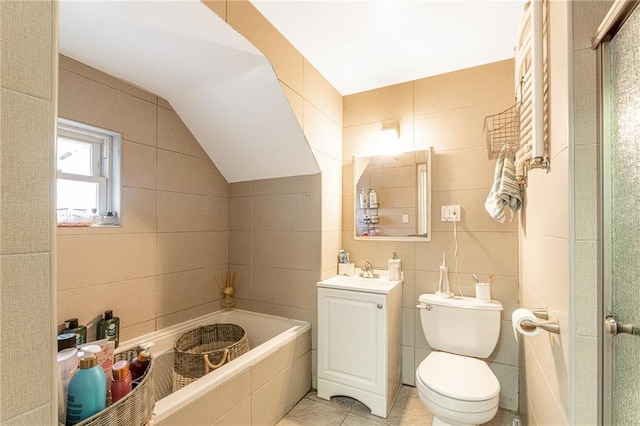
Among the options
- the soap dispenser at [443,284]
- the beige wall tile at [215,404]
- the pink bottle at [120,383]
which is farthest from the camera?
the soap dispenser at [443,284]

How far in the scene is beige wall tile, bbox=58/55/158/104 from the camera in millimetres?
1545

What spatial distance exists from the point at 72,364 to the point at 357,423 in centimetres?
166

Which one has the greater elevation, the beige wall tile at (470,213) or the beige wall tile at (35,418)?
the beige wall tile at (470,213)

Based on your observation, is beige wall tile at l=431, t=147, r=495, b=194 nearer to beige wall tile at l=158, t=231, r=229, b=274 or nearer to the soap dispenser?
the soap dispenser

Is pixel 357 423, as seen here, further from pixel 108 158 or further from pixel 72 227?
pixel 108 158

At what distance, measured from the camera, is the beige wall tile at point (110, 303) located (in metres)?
1.57

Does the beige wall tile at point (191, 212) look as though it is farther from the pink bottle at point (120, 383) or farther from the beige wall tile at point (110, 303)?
the pink bottle at point (120, 383)

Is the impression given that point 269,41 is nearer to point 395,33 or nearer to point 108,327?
point 395,33

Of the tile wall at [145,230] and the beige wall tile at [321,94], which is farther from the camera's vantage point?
the beige wall tile at [321,94]

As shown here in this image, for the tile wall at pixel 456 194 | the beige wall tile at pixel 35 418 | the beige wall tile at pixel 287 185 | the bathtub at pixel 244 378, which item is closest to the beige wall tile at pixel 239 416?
the bathtub at pixel 244 378

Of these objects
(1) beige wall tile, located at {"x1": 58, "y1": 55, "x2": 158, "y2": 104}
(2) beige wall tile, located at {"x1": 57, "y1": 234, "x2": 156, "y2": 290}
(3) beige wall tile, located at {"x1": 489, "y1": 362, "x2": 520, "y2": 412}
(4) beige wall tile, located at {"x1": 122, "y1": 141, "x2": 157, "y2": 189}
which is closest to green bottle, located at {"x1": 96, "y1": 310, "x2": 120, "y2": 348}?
(2) beige wall tile, located at {"x1": 57, "y1": 234, "x2": 156, "y2": 290}

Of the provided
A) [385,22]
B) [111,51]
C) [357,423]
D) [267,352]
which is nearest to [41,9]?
[111,51]

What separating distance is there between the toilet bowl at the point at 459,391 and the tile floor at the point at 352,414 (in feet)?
0.75

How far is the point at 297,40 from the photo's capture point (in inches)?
70.5
